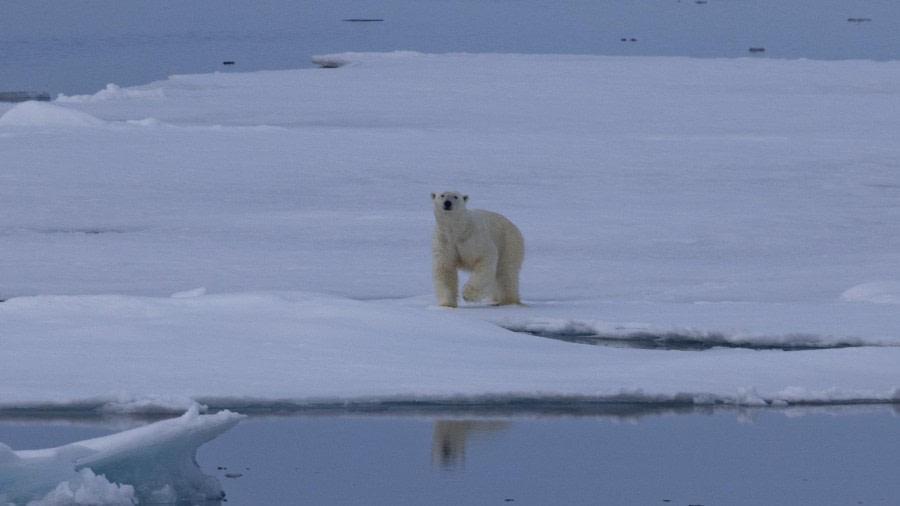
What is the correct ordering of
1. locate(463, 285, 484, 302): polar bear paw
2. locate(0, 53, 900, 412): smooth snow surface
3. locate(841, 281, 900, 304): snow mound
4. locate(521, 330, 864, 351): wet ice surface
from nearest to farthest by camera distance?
locate(0, 53, 900, 412): smooth snow surface, locate(521, 330, 864, 351): wet ice surface, locate(463, 285, 484, 302): polar bear paw, locate(841, 281, 900, 304): snow mound

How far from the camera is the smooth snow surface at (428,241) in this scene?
15.6 feet

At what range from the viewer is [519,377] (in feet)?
15.6

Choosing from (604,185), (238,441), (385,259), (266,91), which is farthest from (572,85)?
(238,441)

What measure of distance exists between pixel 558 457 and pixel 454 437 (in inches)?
13.3

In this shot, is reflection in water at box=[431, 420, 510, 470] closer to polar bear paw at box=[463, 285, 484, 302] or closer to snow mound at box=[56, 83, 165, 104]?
polar bear paw at box=[463, 285, 484, 302]

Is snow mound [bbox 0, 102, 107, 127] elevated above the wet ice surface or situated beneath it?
elevated above

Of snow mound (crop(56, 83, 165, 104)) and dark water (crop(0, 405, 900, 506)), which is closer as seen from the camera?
dark water (crop(0, 405, 900, 506))

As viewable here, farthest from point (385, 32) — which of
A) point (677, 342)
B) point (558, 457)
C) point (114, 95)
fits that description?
point (558, 457)

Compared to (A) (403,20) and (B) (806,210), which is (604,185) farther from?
(A) (403,20)

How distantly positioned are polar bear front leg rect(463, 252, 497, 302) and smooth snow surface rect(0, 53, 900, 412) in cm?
14

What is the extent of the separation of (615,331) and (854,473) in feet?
6.20

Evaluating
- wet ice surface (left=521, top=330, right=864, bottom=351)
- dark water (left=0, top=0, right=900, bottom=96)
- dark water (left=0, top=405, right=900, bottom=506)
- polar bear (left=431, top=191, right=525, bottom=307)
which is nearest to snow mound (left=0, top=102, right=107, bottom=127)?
dark water (left=0, top=0, right=900, bottom=96)

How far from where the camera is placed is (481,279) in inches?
241

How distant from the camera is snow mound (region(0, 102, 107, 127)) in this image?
13266 millimetres
